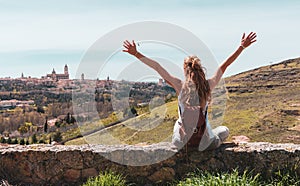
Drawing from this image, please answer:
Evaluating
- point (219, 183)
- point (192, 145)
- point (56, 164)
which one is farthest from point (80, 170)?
point (219, 183)

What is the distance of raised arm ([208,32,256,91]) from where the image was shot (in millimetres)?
4211

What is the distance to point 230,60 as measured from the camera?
4293mm

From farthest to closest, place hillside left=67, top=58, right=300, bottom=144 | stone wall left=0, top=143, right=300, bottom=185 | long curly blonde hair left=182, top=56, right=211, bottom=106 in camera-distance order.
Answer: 1. hillside left=67, top=58, right=300, bottom=144
2. stone wall left=0, top=143, right=300, bottom=185
3. long curly blonde hair left=182, top=56, right=211, bottom=106

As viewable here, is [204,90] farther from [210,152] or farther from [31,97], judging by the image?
[31,97]

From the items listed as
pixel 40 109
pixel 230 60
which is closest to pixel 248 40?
pixel 230 60

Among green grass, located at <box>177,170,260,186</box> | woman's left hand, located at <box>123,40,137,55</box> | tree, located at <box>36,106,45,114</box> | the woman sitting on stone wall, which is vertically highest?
woman's left hand, located at <box>123,40,137,55</box>

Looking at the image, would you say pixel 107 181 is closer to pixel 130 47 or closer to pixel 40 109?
pixel 130 47

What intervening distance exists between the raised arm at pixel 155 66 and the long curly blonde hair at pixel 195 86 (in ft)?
0.39

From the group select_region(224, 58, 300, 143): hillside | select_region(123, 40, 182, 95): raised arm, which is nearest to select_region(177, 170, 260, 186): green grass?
select_region(123, 40, 182, 95): raised arm

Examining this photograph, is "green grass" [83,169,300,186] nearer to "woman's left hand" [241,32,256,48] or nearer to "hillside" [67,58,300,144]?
"woman's left hand" [241,32,256,48]

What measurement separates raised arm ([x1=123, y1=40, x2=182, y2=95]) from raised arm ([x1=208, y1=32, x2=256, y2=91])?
1.26ft

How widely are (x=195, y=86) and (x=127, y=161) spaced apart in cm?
131

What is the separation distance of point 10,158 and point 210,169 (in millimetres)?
2589

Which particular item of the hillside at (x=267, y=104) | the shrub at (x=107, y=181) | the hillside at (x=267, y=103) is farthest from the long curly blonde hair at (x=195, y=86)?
the hillside at (x=267, y=103)
